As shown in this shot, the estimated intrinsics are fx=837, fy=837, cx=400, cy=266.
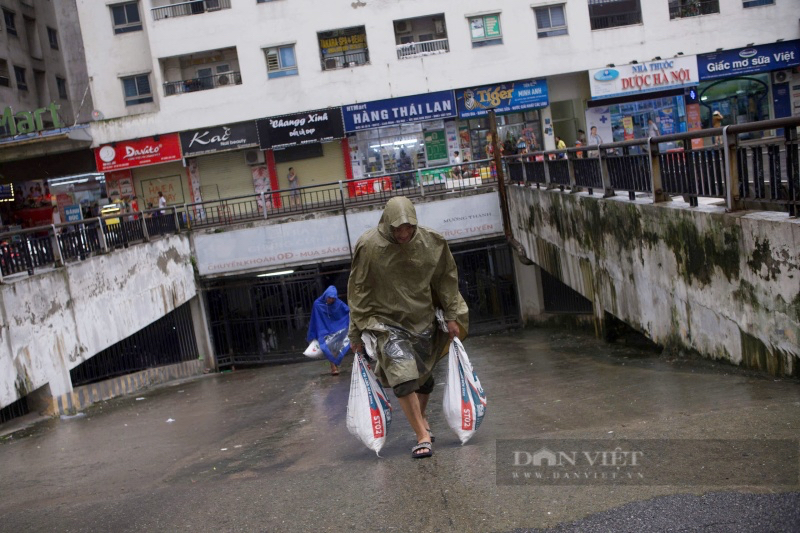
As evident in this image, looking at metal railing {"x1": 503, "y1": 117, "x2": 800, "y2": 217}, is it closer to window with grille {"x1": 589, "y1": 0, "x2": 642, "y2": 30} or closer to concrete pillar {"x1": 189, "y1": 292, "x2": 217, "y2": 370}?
concrete pillar {"x1": 189, "y1": 292, "x2": 217, "y2": 370}

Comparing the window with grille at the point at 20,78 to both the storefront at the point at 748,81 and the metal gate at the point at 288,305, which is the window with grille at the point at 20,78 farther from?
the storefront at the point at 748,81

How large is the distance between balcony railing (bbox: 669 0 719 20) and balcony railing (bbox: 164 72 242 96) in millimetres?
15520

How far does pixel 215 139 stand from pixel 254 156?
1563 millimetres

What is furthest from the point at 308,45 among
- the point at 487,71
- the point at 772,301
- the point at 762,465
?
the point at 762,465

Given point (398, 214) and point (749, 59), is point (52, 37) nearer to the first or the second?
point (749, 59)

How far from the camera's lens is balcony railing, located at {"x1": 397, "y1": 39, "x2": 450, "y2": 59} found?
2962 cm

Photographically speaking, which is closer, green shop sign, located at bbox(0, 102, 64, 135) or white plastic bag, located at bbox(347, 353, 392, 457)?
white plastic bag, located at bbox(347, 353, 392, 457)

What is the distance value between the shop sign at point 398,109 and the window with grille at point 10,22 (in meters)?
14.7

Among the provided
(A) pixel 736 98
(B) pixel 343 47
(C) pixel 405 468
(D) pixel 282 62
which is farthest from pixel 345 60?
(C) pixel 405 468

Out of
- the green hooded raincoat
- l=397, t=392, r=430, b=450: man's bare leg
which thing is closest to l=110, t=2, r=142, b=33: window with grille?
the green hooded raincoat

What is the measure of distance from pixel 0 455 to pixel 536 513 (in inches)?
262

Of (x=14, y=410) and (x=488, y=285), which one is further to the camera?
(x=488, y=285)

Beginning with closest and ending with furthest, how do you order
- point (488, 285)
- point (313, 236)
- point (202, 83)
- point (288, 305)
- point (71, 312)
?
point (71, 312) → point (288, 305) → point (313, 236) → point (488, 285) → point (202, 83)

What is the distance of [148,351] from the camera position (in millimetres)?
17531
